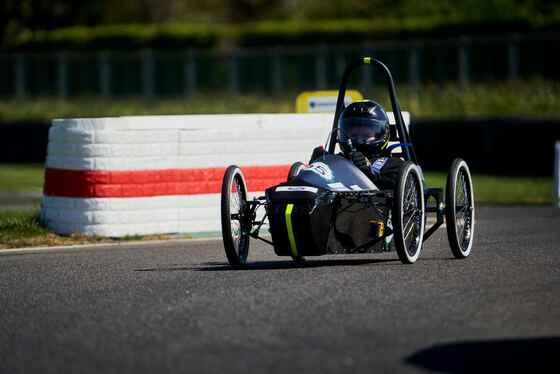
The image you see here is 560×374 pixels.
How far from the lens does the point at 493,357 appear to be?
5.52 metres

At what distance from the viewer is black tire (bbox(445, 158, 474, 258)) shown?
30.4ft

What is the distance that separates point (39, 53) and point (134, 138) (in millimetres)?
31651

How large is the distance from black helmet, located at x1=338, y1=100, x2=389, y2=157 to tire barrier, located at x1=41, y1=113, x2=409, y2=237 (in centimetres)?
308

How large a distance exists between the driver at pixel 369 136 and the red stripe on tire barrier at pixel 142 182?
10.1ft

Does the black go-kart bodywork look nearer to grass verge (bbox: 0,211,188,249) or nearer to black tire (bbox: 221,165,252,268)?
black tire (bbox: 221,165,252,268)

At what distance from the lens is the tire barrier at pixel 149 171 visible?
12.2 meters

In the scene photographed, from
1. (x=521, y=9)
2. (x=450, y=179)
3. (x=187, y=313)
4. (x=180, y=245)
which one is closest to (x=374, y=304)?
(x=187, y=313)

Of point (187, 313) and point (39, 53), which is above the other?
point (39, 53)

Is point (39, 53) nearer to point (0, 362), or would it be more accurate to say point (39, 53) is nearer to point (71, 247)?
point (71, 247)

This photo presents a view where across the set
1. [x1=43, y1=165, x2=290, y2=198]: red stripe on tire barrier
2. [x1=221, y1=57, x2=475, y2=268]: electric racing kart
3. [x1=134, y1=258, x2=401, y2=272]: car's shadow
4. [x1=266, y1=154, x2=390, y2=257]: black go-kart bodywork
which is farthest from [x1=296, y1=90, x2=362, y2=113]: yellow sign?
[x1=266, y1=154, x2=390, y2=257]: black go-kart bodywork

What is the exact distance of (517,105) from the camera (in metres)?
29.6

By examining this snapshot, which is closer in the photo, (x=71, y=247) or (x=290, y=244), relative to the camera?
(x=290, y=244)

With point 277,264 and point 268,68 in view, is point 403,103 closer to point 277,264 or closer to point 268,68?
point 268,68

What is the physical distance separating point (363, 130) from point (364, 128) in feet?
0.07
